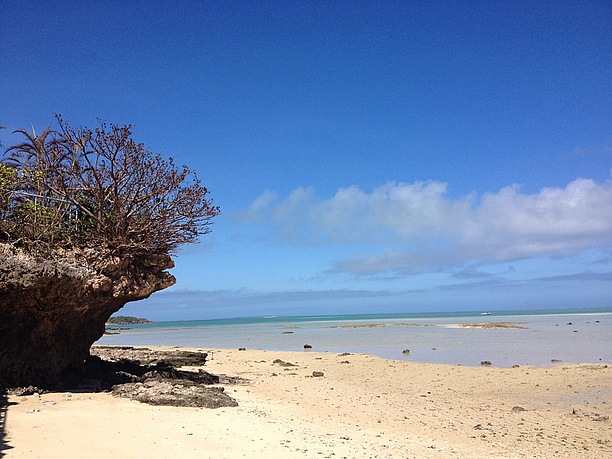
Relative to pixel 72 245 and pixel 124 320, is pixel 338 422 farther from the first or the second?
pixel 124 320

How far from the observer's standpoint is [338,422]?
36.7 ft

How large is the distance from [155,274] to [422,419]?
26.2ft

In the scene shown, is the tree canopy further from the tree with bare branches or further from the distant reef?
the distant reef

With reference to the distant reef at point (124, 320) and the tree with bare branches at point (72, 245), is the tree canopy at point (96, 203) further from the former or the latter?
the distant reef at point (124, 320)

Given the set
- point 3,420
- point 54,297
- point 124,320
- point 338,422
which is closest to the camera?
point 3,420

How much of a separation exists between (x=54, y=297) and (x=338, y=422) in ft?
23.6

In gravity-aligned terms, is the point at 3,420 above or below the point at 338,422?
above

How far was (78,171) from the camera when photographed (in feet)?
43.7

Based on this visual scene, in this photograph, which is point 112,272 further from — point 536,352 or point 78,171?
point 536,352

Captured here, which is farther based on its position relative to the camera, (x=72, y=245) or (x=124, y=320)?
(x=124, y=320)

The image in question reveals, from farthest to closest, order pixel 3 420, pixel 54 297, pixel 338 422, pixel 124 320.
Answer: pixel 124 320 → pixel 54 297 → pixel 338 422 → pixel 3 420

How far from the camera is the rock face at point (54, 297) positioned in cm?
1133

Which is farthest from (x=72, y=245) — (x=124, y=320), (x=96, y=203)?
(x=124, y=320)

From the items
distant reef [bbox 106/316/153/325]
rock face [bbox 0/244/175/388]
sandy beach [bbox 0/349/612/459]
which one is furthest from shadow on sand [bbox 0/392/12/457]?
distant reef [bbox 106/316/153/325]
